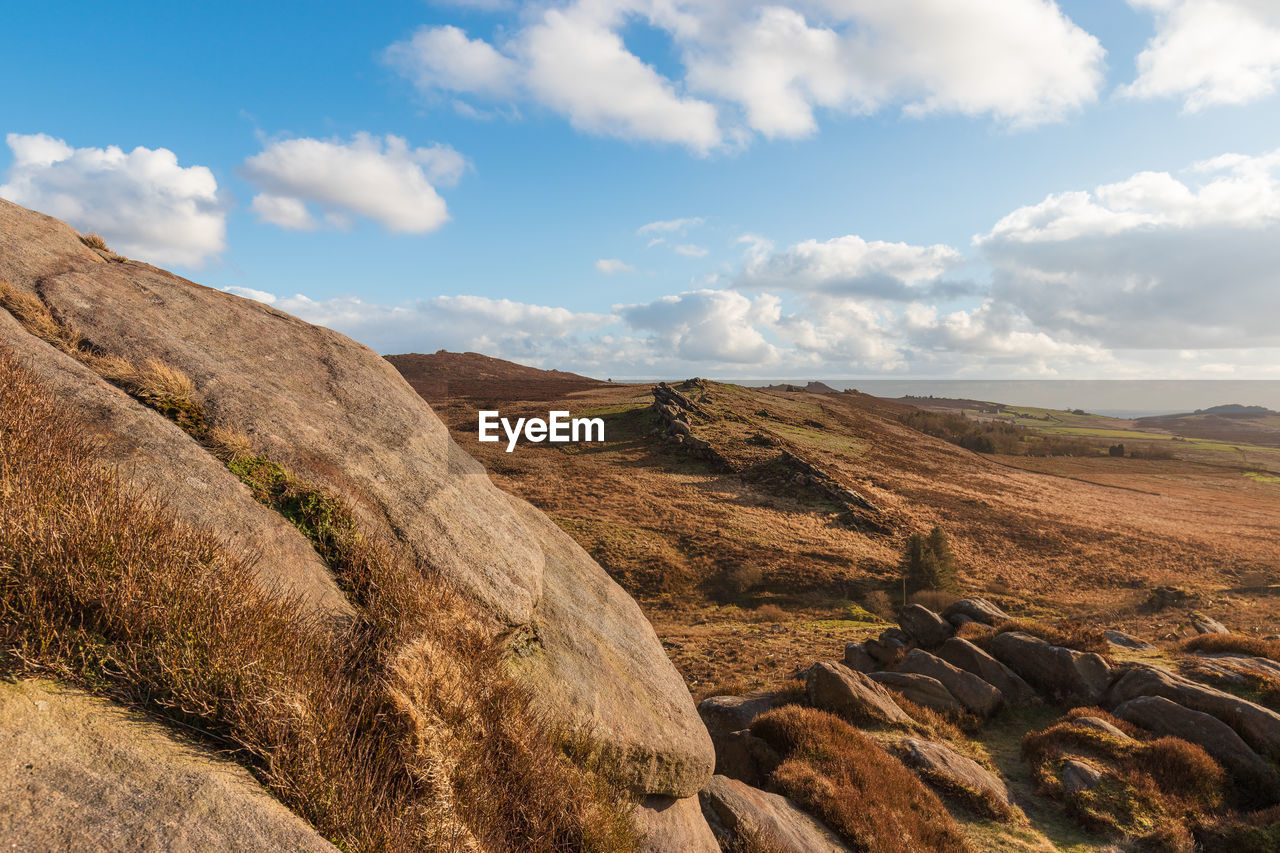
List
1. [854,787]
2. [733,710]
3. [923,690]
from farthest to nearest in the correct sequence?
1. [923,690]
2. [733,710]
3. [854,787]

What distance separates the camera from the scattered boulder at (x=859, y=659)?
2153 cm

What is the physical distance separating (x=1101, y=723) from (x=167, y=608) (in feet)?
67.6

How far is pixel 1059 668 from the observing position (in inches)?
740

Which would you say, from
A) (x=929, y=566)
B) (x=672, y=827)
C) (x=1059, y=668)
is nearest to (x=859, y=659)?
(x=1059, y=668)

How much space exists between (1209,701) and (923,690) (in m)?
7.18

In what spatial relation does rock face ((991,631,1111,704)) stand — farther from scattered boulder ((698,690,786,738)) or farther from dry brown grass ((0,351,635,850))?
dry brown grass ((0,351,635,850))

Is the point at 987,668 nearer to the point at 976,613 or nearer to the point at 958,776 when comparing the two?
the point at 976,613

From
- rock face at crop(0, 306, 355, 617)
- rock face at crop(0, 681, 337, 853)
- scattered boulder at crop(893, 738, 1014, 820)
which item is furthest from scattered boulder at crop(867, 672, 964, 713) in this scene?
rock face at crop(0, 681, 337, 853)

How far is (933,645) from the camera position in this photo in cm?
2233

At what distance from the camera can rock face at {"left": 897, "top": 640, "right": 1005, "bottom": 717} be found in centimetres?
1769

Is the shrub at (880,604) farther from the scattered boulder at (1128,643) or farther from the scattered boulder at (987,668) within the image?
the scattered boulder at (987,668)

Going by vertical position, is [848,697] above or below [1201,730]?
below

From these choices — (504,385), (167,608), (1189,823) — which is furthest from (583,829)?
(504,385)

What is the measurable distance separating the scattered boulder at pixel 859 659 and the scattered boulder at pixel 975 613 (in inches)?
184
